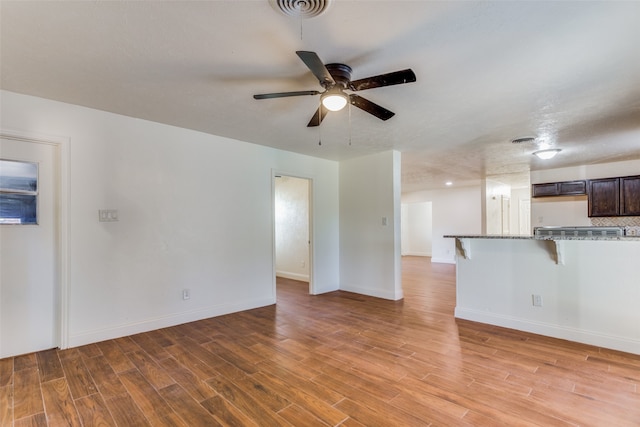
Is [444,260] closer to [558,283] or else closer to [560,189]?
[560,189]

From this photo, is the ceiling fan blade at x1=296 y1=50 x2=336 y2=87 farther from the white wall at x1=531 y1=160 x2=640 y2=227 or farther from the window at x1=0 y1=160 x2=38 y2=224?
the white wall at x1=531 y1=160 x2=640 y2=227

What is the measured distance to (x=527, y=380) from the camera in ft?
7.63

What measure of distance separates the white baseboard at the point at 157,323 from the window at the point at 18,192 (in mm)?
1224

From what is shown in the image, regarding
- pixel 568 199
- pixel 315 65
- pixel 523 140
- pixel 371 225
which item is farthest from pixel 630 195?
pixel 315 65

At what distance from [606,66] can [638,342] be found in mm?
2495

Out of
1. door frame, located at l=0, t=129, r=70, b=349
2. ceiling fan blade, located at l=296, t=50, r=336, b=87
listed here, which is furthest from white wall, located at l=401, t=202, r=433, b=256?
door frame, located at l=0, t=129, r=70, b=349

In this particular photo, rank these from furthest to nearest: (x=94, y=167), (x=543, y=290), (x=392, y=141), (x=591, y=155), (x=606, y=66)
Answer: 1. (x=591, y=155)
2. (x=392, y=141)
3. (x=543, y=290)
4. (x=94, y=167)
5. (x=606, y=66)

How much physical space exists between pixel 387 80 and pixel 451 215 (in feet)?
27.6

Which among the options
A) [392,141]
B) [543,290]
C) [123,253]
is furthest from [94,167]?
[543,290]

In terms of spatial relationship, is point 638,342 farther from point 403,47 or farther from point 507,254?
point 403,47

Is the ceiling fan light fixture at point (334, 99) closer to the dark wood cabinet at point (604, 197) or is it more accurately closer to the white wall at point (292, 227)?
the white wall at point (292, 227)

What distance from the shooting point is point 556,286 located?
128 inches

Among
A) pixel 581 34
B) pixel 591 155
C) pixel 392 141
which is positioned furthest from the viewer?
pixel 591 155

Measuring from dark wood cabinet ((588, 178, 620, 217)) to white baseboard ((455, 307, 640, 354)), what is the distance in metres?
3.86
